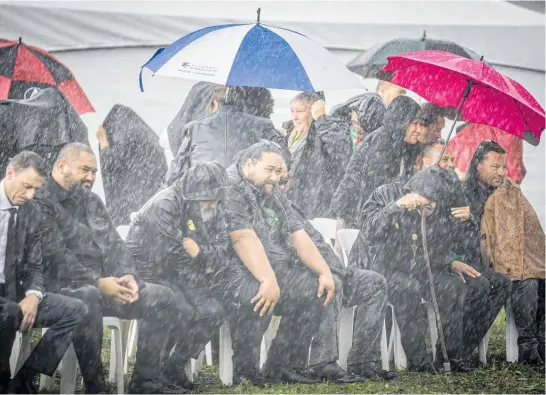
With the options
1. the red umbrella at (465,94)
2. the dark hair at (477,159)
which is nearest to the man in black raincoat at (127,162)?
the red umbrella at (465,94)

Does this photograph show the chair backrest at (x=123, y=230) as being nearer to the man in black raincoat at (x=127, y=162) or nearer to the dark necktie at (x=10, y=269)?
the man in black raincoat at (x=127, y=162)

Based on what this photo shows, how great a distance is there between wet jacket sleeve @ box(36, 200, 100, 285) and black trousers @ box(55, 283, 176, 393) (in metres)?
0.08

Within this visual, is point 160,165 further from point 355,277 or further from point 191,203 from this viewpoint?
point 355,277

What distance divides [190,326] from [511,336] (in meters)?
2.56

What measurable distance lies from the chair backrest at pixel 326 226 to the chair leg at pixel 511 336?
55.7 inches

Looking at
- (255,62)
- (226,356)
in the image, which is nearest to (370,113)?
(255,62)

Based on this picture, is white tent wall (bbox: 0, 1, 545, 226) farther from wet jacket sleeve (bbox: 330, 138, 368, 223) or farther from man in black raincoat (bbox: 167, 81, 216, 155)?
Answer: wet jacket sleeve (bbox: 330, 138, 368, 223)

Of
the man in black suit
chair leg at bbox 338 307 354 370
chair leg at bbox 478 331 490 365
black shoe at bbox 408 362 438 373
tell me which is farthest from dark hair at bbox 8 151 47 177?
chair leg at bbox 478 331 490 365

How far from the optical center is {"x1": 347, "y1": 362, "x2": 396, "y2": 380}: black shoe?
21.9 feet

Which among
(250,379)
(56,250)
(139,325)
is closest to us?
(56,250)

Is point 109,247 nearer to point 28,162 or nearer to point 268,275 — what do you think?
point 28,162

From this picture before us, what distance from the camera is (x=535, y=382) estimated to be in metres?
6.99

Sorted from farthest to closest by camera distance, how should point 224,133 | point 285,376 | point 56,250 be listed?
point 224,133
point 285,376
point 56,250

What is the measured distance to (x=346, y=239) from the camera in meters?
6.96
